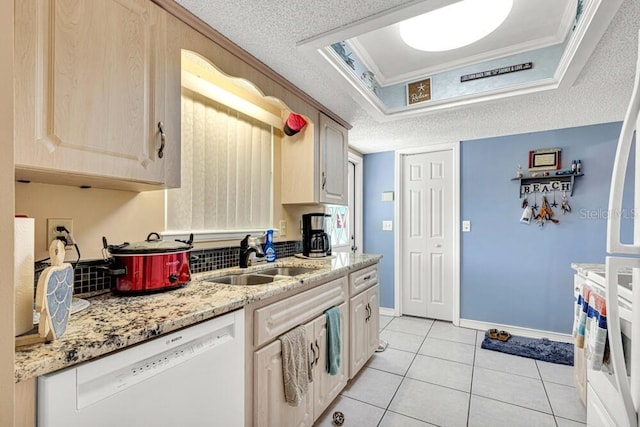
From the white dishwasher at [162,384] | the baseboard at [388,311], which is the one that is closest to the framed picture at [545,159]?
the baseboard at [388,311]

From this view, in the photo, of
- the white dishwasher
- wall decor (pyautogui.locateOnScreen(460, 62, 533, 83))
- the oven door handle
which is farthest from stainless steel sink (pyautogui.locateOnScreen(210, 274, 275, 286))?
wall decor (pyautogui.locateOnScreen(460, 62, 533, 83))

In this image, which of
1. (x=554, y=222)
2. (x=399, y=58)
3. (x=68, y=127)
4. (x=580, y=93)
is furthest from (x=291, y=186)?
(x=554, y=222)

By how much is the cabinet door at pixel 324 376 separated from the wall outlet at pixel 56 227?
120cm

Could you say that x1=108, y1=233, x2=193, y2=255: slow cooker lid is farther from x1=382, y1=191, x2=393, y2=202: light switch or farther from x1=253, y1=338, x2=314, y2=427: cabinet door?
x1=382, y1=191, x2=393, y2=202: light switch

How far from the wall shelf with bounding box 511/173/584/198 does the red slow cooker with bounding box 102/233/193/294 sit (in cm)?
331

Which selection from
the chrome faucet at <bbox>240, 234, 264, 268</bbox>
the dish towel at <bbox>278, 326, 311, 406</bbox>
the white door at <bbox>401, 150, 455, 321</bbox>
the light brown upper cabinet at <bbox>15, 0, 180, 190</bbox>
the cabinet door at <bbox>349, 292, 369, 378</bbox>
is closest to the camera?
the light brown upper cabinet at <bbox>15, 0, 180, 190</bbox>

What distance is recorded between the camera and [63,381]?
0.67m

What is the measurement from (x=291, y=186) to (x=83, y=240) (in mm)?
1452

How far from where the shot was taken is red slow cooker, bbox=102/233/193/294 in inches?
45.9

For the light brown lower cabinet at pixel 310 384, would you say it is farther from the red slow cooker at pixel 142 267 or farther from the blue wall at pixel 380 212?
the blue wall at pixel 380 212

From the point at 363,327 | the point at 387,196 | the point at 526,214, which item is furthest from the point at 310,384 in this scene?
the point at 526,214

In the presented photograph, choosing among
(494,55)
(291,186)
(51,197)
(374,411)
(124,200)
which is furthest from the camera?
(291,186)

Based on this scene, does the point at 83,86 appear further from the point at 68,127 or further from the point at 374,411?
the point at 374,411

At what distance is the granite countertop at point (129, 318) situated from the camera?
2.17 ft
